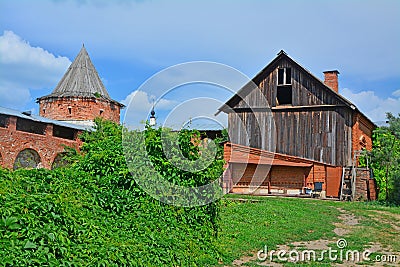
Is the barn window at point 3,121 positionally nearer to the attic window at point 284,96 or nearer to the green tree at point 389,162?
the attic window at point 284,96

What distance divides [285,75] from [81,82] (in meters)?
20.6

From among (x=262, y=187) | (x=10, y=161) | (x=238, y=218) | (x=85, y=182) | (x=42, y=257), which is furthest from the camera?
(x=10, y=161)

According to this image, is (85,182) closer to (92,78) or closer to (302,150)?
(302,150)

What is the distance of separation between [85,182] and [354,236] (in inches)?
274

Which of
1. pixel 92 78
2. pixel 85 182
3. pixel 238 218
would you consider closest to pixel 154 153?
pixel 85 182

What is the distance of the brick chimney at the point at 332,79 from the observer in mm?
27281

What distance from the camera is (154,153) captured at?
8.06 m

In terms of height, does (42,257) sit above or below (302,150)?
below

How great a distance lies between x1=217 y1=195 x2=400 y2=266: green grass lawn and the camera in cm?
972

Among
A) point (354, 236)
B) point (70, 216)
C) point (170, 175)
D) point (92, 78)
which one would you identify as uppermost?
point (92, 78)

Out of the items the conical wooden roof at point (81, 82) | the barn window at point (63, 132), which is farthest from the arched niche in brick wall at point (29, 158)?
the conical wooden roof at point (81, 82)

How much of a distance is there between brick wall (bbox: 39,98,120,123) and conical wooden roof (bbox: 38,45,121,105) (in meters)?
0.43

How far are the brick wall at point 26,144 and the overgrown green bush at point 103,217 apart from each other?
1944cm

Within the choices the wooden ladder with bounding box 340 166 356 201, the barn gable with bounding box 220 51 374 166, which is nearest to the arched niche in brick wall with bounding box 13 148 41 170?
the barn gable with bounding box 220 51 374 166
